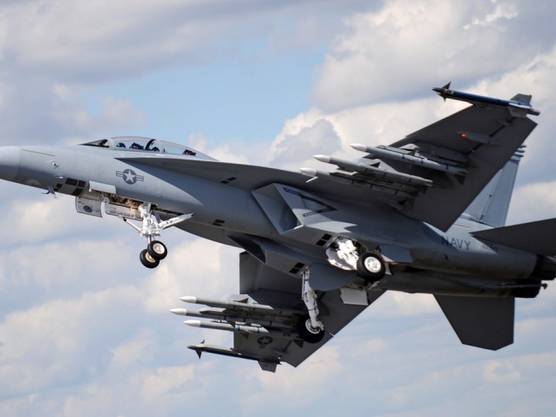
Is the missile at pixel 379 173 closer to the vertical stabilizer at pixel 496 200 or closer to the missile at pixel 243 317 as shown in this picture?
the vertical stabilizer at pixel 496 200

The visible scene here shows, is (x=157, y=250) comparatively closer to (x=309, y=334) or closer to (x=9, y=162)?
(x=9, y=162)

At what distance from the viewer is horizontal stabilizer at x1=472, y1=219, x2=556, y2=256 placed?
28750 mm

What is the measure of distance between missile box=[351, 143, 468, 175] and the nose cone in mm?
6855

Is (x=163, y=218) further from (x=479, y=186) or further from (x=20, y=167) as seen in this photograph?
(x=479, y=186)

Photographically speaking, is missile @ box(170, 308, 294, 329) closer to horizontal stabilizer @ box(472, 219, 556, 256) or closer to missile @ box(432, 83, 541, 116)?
horizontal stabilizer @ box(472, 219, 556, 256)

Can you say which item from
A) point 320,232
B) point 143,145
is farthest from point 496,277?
point 143,145

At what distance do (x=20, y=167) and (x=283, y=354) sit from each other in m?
11.1

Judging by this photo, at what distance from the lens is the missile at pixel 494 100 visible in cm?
2419

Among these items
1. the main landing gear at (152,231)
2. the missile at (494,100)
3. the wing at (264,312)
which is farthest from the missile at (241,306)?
the missile at (494,100)

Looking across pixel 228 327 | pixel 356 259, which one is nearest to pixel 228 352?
pixel 228 327

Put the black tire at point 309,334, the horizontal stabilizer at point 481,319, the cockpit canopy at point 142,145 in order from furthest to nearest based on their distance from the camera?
the horizontal stabilizer at point 481,319 < the black tire at point 309,334 < the cockpit canopy at point 142,145

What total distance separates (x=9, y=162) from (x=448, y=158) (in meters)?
9.00

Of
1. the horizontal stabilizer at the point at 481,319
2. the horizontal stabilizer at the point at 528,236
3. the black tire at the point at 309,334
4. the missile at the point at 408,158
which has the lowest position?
the black tire at the point at 309,334

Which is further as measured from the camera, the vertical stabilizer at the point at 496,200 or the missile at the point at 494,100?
the vertical stabilizer at the point at 496,200
